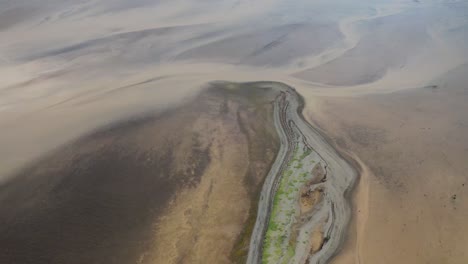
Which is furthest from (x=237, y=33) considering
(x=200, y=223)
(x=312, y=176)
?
(x=200, y=223)

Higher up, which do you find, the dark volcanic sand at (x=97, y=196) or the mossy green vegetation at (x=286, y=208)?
the dark volcanic sand at (x=97, y=196)

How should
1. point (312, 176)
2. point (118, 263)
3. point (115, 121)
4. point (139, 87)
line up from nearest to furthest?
1. point (118, 263)
2. point (312, 176)
3. point (115, 121)
4. point (139, 87)

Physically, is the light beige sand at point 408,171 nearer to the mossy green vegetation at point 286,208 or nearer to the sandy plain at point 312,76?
the sandy plain at point 312,76

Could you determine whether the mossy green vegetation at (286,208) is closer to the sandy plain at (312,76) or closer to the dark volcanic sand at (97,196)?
the sandy plain at (312,76)

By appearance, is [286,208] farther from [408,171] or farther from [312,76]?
[312,76]

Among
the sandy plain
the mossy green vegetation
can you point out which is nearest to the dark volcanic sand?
the sandy plain

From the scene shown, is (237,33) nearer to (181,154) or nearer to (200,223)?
(181,154)

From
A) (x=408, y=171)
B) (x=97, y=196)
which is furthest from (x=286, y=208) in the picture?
(x=97, y=196)

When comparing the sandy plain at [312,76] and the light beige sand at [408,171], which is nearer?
the light beige sand at [408,171]

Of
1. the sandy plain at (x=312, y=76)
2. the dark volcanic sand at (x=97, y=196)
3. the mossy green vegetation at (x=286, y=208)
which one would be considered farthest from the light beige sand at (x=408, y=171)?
the dark volcanic sand at (x=97, y=196)
